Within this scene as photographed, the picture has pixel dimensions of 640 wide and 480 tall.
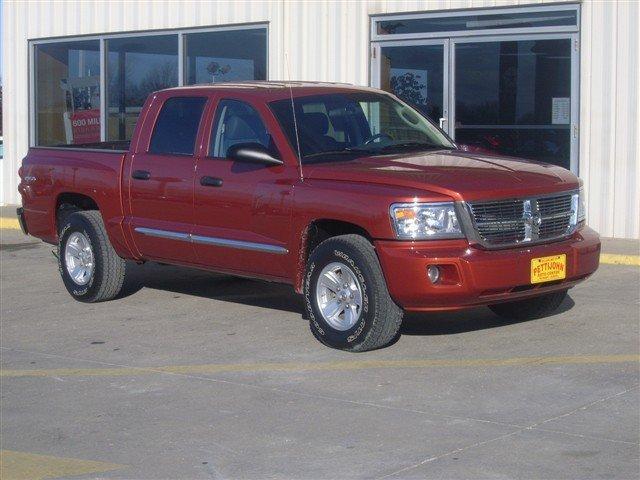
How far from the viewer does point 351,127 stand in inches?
355

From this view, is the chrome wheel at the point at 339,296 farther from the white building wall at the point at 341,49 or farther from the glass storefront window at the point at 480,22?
the glass storefront window at the point at 480,22

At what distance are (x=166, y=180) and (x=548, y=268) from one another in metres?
3.11

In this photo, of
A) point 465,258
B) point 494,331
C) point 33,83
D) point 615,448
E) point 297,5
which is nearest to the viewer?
point 615,448

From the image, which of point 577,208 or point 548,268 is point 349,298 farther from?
point 577,208

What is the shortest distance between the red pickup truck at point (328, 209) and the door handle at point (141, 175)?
0.05 ft

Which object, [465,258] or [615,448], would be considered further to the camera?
[465,258]

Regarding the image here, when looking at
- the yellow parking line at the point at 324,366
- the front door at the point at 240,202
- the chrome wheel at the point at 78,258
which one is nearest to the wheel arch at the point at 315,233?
the front door at the point at 240,202

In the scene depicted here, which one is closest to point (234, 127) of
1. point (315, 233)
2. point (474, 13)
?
point (315, 233)

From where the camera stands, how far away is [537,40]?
13930mm

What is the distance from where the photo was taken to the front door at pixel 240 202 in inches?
335

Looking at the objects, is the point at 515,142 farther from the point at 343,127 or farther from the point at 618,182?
the point at 343,127

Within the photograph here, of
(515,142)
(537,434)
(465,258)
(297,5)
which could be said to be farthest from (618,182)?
(537,434)

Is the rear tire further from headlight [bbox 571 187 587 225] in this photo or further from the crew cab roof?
the crew cab roof

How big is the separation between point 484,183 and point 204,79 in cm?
977
